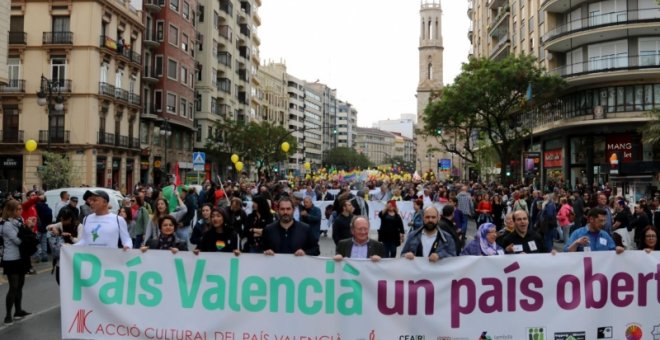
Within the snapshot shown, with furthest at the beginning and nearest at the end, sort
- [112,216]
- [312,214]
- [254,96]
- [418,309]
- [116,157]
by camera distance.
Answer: [254,96] < [116,157] < [312,214] < [112,216] < [418,309]

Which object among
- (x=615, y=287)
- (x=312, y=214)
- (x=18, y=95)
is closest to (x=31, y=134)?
(x=18, y=95)

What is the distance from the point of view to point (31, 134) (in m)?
41.3

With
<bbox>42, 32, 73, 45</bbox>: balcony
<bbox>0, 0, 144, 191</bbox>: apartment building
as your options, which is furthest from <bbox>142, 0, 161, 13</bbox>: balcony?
<bbox>42, 32, 73, 45</bbox>: balcony

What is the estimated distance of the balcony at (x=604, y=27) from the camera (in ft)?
121

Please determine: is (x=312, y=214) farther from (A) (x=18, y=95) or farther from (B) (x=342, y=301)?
(A) (x=18, y=95)

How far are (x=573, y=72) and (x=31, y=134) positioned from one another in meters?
37.0

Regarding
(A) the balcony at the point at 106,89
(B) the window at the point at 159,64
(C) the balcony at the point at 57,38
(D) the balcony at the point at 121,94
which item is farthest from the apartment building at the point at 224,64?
(C) the balcony at the point at 57,38

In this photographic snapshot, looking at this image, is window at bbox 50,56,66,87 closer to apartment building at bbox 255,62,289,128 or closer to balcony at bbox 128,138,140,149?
balcony at bbox 128,138,140,149

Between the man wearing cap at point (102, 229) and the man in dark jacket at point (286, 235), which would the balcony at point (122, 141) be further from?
the man in dark jacket at point (286, 235)

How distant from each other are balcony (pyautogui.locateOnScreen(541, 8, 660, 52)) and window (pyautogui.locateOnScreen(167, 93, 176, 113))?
30.8 metres

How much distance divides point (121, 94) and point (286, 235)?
135 ft

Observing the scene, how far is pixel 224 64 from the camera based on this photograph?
66562mm

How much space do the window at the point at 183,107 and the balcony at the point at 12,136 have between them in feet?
49.9

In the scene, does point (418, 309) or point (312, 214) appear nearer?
point (418, 309)
